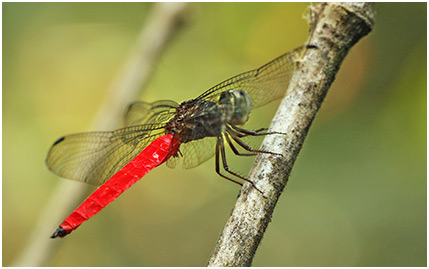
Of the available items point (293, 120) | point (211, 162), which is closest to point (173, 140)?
point (293, 120)

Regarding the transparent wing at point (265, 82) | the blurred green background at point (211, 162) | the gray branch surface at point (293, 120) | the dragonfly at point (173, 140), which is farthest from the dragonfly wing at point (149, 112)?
the blurred green background at point (211, 162)

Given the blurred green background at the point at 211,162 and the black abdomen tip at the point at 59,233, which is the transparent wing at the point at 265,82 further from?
the blurred green background at the point at 211,162

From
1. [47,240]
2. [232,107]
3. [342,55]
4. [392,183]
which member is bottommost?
[47,240]

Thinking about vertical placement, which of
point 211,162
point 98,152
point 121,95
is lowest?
point 98,152

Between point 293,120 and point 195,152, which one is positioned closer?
point 293,120

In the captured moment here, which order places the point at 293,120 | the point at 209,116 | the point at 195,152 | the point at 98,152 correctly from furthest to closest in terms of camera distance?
the point at 98,152 → the point at 195,152 → the point at 209,116 → the point at 293,120

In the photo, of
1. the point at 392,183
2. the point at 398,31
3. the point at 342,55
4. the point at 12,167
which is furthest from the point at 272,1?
the point at 12,167

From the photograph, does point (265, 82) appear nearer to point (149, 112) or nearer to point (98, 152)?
point (149, 112)

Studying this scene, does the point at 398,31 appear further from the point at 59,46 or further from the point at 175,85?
the point at 59,46
